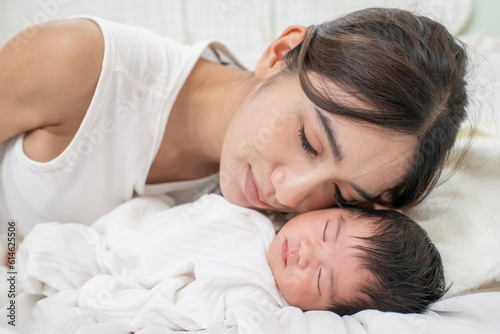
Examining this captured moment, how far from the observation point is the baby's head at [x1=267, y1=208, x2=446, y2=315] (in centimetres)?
95

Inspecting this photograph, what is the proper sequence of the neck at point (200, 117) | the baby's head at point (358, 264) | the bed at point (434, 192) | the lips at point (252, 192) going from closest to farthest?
the bed at point (434, 192), the baby's head at point (358, 264), the lips at point (252, 192), the neck at point (200, 117)

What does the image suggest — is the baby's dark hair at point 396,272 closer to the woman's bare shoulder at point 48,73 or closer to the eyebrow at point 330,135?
the eyebrow at point 330,135

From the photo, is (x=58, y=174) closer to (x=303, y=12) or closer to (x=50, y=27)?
(x=50, y=27)

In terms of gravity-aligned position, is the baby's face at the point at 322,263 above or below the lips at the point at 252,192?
below

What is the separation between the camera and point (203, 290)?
3.13 ft

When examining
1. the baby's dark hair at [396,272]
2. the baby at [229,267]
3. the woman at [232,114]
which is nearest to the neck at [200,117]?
the woman at [232,114]

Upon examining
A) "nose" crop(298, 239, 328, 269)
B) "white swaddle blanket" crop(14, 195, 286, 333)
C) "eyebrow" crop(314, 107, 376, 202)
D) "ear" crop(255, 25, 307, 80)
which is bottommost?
"white swaddle blanket" crop(14, 195, 286, 333)

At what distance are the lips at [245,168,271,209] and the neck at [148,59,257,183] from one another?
0.22 metres

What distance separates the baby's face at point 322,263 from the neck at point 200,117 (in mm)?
403

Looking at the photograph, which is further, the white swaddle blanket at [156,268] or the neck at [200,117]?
the neck at [200,117]

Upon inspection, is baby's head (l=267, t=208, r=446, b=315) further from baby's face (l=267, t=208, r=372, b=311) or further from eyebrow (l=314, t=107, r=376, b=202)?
eyebrow (l=314, t=107, r=376, b=202)

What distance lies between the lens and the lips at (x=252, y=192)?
1088 mm

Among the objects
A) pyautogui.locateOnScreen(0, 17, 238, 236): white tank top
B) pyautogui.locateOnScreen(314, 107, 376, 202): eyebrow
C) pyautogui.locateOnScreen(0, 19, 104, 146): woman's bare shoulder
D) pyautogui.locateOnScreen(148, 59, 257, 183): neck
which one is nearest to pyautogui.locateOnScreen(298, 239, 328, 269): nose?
pyautogui.locateOnScreen(314, 107, 376, 202): eyebrow

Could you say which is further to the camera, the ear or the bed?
the ear
